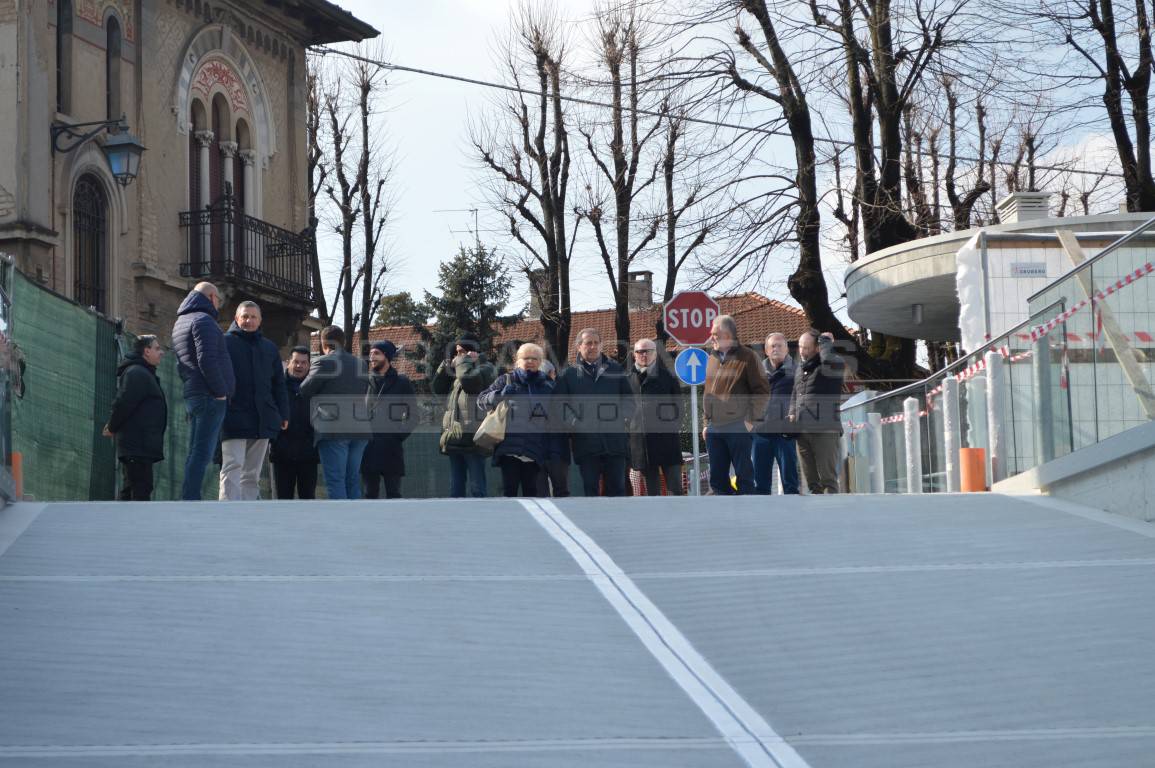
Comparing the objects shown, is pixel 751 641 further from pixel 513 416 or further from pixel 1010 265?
pixel 1010 265

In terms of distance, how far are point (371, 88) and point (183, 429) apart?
2670 cm

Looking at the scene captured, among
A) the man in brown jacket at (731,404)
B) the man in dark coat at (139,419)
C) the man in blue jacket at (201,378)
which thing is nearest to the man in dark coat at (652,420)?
the man in brown jacket at (731,404)

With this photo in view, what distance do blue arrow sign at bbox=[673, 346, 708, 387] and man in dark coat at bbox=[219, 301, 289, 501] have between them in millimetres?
7970

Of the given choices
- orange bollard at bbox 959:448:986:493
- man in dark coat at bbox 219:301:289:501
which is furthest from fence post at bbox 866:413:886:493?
man in dark coat at bbox 219:301:289:501

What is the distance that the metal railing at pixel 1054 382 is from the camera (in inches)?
416

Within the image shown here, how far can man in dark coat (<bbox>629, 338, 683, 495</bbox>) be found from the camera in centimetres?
1452

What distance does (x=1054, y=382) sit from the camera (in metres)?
12.0

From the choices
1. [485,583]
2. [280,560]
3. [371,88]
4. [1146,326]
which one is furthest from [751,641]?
[371,88]

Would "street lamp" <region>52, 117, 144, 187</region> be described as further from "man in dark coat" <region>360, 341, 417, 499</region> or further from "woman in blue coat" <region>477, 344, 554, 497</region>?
"woman in blue coat" <region>477, 344, 554, 497</region>

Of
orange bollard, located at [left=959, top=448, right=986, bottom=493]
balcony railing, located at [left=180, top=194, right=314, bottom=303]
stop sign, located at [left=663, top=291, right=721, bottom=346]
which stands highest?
balcony railing, located at [left=180, top=194, right=314, bottom=303]

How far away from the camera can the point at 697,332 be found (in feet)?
70.4

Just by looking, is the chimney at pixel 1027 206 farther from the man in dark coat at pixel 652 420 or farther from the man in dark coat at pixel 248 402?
the man in dark coat at pixel 248 402

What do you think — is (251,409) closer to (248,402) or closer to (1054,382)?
(248,402)

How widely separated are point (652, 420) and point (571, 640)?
7.58 m
